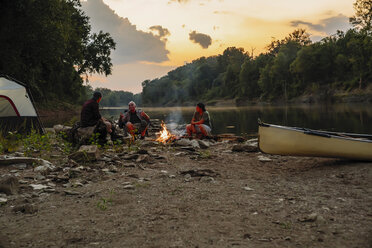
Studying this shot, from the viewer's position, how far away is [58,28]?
2150 cm

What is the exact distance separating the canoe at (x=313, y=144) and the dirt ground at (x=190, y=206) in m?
0.33

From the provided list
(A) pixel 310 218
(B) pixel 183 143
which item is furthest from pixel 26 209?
(B) pixel 183 143

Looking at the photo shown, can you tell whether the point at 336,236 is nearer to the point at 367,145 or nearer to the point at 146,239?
the point at 146,239

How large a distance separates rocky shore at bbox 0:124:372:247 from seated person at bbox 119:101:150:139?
4819 mm

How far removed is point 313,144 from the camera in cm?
663

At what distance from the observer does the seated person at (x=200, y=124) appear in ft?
39.1

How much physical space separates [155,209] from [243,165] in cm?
387

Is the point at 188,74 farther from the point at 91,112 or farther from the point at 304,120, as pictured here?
the point at 91,112

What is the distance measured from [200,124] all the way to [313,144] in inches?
234

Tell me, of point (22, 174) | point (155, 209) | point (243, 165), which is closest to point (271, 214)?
point (155, 209)

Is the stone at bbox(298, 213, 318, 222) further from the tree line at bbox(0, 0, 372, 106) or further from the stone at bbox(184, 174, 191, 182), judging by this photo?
the tree line at bbox(0, 0, 372, 106)

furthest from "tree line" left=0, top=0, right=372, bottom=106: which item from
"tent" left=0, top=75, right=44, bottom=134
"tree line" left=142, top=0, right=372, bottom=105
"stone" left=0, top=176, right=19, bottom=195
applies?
"stone" left=0, top=176, right=19, bottom=195

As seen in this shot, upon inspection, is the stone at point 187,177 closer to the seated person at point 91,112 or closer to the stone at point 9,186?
the stone at point 9,186

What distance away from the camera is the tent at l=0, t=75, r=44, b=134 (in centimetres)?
1111
